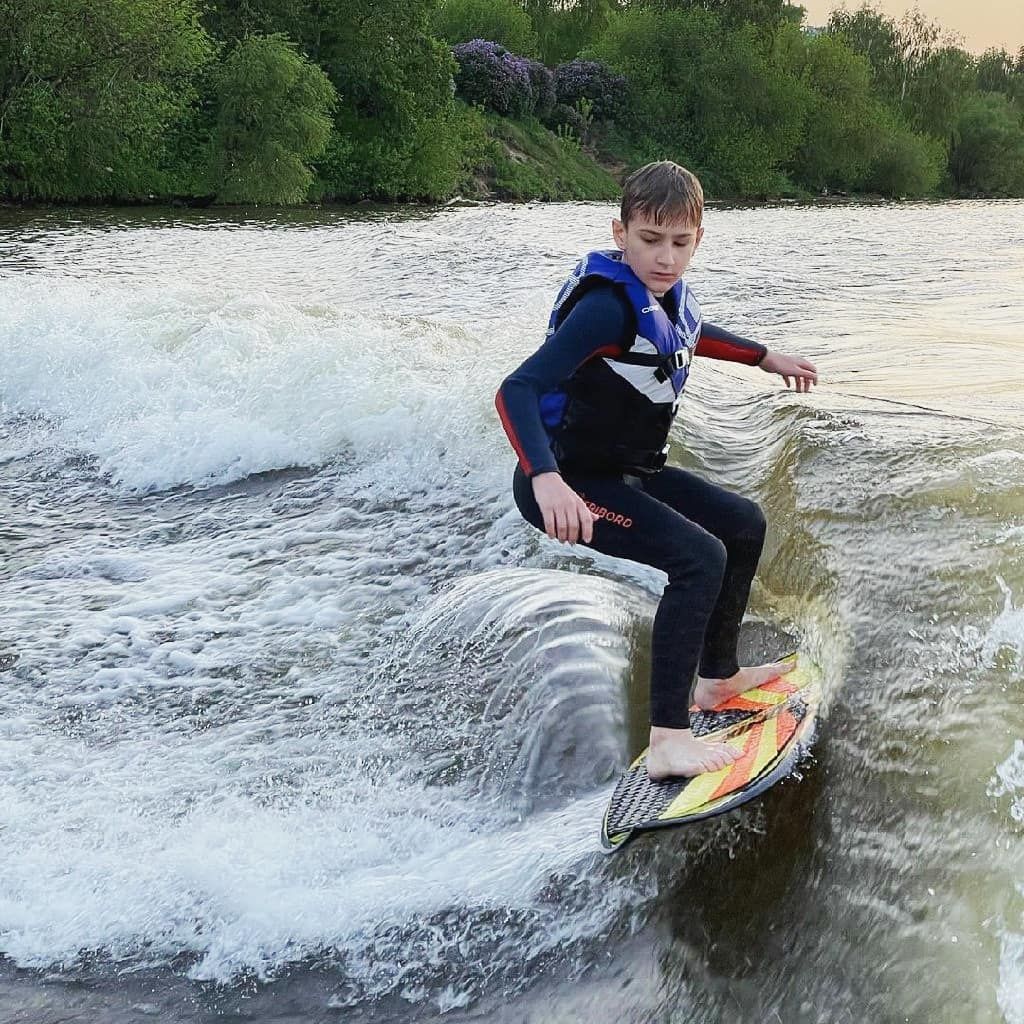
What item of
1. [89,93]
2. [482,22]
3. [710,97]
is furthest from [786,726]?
[482,22]

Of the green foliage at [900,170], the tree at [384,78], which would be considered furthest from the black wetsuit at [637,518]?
the green foliage at [900,170]

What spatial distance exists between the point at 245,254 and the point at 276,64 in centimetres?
1688

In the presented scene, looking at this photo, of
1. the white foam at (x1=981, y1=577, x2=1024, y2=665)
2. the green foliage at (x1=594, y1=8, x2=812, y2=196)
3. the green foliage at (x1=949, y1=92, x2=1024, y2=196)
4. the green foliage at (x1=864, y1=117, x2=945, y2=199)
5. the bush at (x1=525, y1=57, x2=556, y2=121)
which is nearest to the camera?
the white foam at (x1=981, y1=577, x2=1024, y2=665)

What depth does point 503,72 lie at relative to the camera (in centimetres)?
4953

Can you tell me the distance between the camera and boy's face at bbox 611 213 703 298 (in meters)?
3.31

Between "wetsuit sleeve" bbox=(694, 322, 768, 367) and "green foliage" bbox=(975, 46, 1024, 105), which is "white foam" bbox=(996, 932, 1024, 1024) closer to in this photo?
"wetsuit sleeve" bbox=(694, 322, 768, 367)

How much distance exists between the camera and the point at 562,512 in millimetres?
2988

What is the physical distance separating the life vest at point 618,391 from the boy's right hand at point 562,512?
44 cm

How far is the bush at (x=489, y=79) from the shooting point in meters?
49.4

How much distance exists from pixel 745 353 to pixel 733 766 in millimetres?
1516

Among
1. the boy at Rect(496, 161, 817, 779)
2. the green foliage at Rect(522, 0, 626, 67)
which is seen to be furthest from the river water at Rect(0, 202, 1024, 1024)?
the green foliage at Rect(522, 0, 626, 67)

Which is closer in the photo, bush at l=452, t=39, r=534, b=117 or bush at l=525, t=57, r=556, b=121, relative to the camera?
bush at l=452, t=39, r=534, b=117

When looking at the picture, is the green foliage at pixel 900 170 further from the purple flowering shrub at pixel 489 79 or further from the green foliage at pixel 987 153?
the purple flowering shrub at pixel 489 79

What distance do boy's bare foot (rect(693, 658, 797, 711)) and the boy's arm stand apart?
104cm
